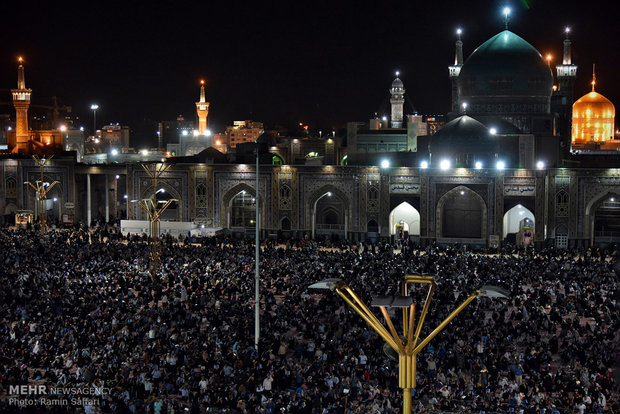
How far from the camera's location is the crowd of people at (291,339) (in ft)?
42.5

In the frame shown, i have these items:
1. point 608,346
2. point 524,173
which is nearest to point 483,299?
point 608,346

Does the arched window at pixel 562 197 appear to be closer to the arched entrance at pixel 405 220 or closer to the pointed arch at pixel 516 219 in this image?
the pointed arch at pixel 516 219

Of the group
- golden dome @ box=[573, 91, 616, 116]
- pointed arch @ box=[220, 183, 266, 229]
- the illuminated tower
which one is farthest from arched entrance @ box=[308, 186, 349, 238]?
golden dome @ box=[573, 91, 616, 116]

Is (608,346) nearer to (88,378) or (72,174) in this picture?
(88,378)

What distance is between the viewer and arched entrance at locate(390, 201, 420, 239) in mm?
33969

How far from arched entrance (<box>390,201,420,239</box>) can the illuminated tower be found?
55.8 feet

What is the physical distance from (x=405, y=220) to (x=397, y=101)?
61.4ft

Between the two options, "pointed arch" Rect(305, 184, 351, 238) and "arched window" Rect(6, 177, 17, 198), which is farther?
"arched window" Rect(6, 177, 17, 198)

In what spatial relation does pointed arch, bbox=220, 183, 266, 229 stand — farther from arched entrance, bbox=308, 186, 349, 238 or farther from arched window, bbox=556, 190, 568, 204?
arched window, bbox=556, 190, 568, 204

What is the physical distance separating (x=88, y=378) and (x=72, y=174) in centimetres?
2665

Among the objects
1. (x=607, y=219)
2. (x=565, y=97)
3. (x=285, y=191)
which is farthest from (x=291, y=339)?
(x=565, y=97)

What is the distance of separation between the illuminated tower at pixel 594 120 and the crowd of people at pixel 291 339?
25044mm

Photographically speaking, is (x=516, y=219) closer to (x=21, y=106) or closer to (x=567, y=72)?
(x=567, y=72)

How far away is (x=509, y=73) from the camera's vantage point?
3528 centimetres
